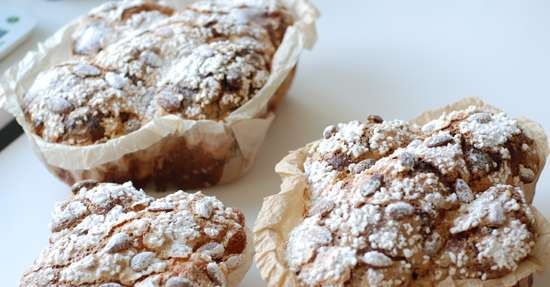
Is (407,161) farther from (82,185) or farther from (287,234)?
(82,185)

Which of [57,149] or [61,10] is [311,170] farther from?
[61,10]

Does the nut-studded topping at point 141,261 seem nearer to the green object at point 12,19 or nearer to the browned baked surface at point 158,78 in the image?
the browned baked surface at point 158,78

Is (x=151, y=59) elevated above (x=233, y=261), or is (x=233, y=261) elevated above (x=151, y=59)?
(x=151, y=59)

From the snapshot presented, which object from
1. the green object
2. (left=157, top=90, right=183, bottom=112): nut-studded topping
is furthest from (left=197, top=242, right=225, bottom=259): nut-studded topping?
the green object

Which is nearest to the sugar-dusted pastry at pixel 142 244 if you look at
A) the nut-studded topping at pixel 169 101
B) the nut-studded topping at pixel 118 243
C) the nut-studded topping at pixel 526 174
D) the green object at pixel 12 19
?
the nut-studded topping at pixel 118 243

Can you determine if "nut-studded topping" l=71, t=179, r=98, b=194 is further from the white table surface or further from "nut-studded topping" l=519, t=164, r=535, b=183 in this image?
"nut-studded topping" l=519, t=164, r=535, b=183

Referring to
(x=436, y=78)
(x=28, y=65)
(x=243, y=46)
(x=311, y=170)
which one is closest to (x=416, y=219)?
(x=311, y=170)

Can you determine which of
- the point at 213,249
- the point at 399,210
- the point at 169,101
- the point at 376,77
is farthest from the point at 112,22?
the point at 399,210
